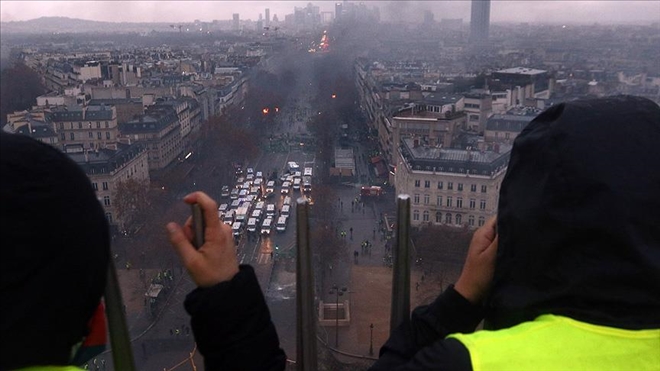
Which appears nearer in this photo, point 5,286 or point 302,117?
point 5,286

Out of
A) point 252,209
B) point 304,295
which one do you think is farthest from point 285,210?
point 304,295

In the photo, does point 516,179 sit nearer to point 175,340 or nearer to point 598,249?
point 598,249

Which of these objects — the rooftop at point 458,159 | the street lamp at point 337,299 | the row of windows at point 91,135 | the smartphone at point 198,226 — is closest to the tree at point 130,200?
the street lamp at point 337,299

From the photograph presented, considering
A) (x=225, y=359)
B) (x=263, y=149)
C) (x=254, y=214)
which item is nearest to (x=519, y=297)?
(x=225, y=359)

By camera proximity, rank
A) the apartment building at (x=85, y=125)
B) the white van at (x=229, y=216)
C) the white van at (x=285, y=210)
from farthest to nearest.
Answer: the apartment building at (x=85, y=125), the white van at (x=285, y=210), the white van at (x=229, y=216)

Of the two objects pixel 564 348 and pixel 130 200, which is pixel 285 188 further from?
pixel 564 348

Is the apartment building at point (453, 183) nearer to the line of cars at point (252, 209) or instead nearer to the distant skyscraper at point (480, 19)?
the line of cars at point (252, 209)
